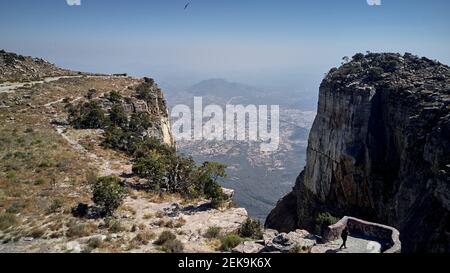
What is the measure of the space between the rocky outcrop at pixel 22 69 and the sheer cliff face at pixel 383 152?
48.4 meters

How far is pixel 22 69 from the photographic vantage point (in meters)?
72.2

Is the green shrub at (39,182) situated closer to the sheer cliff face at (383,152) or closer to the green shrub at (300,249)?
the green shrub at (300,249)

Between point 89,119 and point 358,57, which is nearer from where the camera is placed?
point 89,119

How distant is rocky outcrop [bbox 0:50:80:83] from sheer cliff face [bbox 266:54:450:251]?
159 ft

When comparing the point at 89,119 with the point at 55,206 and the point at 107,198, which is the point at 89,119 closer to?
the point at 55,206

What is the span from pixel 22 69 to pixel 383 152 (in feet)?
212

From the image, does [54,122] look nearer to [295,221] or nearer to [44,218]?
[44,218]

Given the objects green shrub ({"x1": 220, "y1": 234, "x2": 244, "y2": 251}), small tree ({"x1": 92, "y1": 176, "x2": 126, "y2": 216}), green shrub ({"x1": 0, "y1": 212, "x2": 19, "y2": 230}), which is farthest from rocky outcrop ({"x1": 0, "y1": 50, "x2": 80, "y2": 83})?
green shrub ({"x1": 220, "y1": 234, "x2": 244, "y2": 251})

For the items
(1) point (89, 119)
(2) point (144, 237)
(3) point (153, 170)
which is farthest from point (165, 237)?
(1) point (89, 119)

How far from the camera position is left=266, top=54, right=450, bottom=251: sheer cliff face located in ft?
93.7

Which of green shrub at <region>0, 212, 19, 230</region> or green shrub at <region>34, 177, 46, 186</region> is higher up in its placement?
green shrub at <region>34, 177, 46, 186</region>

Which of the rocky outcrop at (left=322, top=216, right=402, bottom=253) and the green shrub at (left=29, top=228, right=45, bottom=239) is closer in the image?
the rocky outcrop at (left=322, top=216, right=402, bottom=253)

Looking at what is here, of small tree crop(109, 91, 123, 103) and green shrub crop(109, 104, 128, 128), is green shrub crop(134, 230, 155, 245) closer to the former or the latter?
green shrub crop(109, 104, 128, 128)
